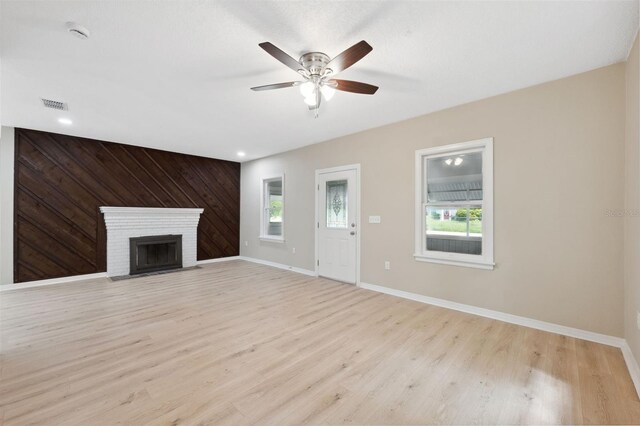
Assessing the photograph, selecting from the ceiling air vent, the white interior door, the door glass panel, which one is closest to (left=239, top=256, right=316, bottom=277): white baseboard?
the white interior door

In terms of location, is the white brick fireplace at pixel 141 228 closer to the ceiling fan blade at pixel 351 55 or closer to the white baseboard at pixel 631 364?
the ceiling fan blade at pixel 351 55

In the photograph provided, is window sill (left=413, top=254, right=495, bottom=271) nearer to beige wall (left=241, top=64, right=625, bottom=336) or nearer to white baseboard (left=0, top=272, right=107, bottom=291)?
beige wall (left=241, top=64, right=625, bottom=336)

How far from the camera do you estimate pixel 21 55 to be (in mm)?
2398

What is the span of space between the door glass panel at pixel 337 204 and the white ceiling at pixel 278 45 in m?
1.52

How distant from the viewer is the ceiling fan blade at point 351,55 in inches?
73.6

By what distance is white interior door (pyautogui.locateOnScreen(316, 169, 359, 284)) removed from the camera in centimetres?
476

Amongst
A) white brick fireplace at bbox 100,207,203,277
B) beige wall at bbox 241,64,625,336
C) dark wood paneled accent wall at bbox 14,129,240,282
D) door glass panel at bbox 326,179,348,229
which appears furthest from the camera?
white brick fireplace at bbox 100,207,203,277

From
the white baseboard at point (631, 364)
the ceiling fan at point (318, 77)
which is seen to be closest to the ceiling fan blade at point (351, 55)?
the ceiling fan at point (318, 77)

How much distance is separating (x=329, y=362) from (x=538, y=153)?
122 inches

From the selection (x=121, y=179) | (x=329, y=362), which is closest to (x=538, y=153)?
(x=329, y=362)

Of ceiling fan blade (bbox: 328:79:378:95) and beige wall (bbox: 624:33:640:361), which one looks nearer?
→ beige wall (bbox: 624:33:640:361)

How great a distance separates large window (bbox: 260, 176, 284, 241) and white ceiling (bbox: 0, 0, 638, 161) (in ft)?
9.44

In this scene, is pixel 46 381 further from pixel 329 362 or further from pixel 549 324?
pixel 549 324

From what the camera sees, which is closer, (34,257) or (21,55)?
(21,55)
